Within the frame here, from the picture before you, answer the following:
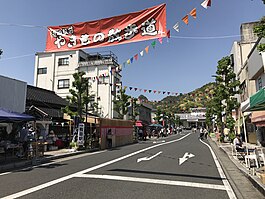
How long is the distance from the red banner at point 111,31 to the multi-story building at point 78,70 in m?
24.2

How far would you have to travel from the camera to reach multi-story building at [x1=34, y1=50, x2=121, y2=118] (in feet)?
111

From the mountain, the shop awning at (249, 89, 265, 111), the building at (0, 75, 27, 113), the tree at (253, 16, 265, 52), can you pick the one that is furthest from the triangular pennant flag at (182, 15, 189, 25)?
the mountain

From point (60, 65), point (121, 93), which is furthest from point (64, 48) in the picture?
point (60, 65)

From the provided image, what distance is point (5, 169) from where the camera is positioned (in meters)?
9.78

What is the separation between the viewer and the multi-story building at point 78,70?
33.9m

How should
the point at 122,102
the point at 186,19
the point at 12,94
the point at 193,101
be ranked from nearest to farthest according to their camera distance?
the point at 186,19
the point at 12,94
the point at 122,102
the point at 193,101

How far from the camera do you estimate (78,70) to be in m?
34.9

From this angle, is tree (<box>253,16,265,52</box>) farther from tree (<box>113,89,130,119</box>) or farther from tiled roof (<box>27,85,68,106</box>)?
tree (<box>113,89,130,119</box>)

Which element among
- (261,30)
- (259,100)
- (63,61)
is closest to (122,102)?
(63,61)

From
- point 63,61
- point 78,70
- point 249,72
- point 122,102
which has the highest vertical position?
point 63,61

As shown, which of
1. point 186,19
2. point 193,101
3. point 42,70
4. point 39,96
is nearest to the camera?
point 186,19

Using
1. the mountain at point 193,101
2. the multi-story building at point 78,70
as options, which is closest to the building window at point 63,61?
the multi-story building at point 78,70

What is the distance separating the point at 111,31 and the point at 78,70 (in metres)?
28.0

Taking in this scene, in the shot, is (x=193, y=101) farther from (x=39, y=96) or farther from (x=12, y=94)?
(x=12, y=94)
